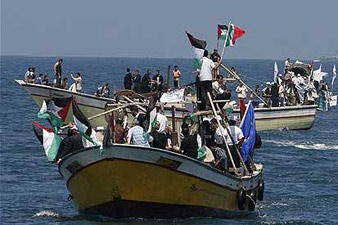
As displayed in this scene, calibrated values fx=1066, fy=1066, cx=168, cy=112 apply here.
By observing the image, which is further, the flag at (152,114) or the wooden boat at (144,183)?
the flag at (152,114)

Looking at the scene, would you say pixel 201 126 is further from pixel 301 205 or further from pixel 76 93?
pixel 76 93

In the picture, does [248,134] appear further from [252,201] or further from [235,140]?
[252,201]

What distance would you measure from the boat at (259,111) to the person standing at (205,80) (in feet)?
45.2

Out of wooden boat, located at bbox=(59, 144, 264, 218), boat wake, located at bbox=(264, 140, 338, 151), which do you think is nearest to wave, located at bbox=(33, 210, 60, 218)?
wooden boat, located at bbox=(59, 144, 264, 218)

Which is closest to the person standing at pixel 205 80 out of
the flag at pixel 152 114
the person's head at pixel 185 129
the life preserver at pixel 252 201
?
the person's head at pixel 185 129

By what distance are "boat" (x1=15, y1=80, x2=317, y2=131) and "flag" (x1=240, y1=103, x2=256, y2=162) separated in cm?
1385

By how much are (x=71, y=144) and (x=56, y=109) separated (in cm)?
90

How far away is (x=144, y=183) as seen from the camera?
23906 millimetres

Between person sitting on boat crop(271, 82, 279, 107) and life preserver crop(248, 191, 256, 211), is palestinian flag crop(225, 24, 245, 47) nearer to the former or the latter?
life preserver crop(248, 191, 256, 211)

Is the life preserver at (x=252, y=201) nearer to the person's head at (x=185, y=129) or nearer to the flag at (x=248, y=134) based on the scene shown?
the flag at (x=248, y=134)

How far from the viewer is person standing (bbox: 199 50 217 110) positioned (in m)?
26.6

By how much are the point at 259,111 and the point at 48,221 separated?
2227 cm

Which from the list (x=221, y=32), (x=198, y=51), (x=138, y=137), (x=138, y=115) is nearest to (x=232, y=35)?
(x=221, y=32)

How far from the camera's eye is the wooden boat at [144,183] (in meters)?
23.4
